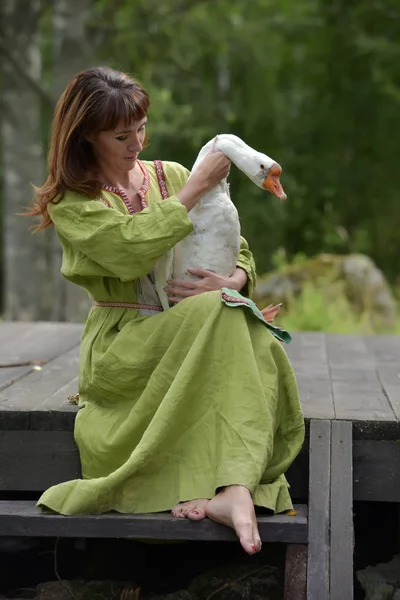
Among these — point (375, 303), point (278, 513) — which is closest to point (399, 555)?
point (278, 513)

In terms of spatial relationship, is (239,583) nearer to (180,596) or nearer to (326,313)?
(180,596)

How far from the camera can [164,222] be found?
2.64 m

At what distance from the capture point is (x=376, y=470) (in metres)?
2.89

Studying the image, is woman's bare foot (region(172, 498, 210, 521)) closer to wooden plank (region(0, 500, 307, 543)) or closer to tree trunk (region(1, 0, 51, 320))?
wooden plank (region(0, 500, 307, 543))

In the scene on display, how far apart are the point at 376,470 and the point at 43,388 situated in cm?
123

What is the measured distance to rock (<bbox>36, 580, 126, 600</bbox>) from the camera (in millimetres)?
2863

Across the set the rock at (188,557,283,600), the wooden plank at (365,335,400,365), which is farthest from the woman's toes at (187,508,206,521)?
the wooden plank at (365,335,400,365)

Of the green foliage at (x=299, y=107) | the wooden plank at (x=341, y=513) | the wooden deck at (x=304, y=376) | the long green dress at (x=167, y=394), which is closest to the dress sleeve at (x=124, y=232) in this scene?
the long green dress at (x=167, y=394)

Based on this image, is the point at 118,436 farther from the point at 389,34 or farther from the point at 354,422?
the point at 389,34

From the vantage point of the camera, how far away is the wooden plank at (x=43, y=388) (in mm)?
3070

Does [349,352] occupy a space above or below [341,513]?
below

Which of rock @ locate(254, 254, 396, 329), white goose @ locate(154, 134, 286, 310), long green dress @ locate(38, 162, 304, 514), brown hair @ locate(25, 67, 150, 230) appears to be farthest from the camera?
rock @ locate(254, 254, 396, 329)

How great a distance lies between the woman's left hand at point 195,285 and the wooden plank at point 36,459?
56 cm

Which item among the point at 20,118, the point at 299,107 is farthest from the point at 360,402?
the point at 299,107
